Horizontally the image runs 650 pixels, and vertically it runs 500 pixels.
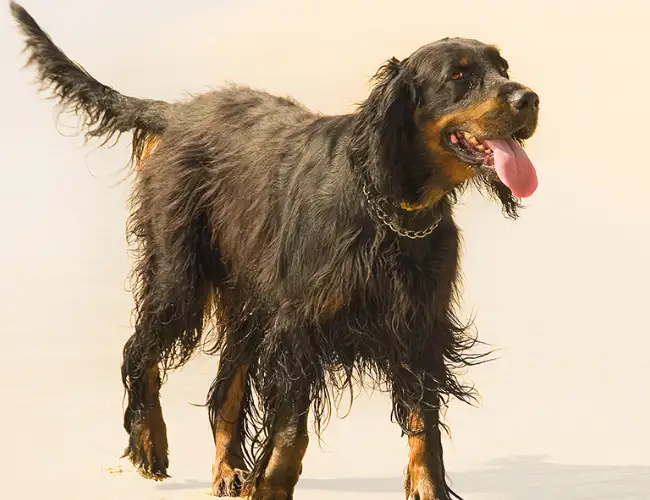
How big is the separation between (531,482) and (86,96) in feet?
10.7

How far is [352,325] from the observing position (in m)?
5.33

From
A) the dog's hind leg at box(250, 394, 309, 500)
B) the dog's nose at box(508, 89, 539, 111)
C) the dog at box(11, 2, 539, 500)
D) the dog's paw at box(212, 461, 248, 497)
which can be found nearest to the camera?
the dog's nose at box(508, 89, 539, 111)

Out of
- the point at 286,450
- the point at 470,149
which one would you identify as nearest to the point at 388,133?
the point at 470,149

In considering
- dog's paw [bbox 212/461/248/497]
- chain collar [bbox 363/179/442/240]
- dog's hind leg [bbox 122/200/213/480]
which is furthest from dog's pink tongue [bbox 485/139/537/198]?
dog's paw [bbox 212/461/248/497]

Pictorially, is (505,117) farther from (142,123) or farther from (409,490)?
(142,123)

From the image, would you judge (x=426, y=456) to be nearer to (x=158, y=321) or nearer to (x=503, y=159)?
(x=503, y=159)

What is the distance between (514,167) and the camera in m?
4.98

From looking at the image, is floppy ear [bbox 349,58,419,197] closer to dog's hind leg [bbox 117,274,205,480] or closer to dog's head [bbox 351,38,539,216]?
dog's head [bbox 351,38,539,216]

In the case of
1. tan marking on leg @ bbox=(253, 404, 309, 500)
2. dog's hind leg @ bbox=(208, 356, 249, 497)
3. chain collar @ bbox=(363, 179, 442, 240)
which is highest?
chain collar @ bbox=(363, 179, 442, 240)

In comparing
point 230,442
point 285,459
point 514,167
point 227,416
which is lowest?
point 285,459

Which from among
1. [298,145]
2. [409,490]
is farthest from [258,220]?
[409,490]

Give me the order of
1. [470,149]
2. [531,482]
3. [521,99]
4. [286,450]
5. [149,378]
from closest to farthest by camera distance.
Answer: [521,99] < [470,149] < [286,450] < [531,482] < [149,378]

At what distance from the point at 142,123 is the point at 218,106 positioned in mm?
642

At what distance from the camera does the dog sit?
→ 5.11 metres
